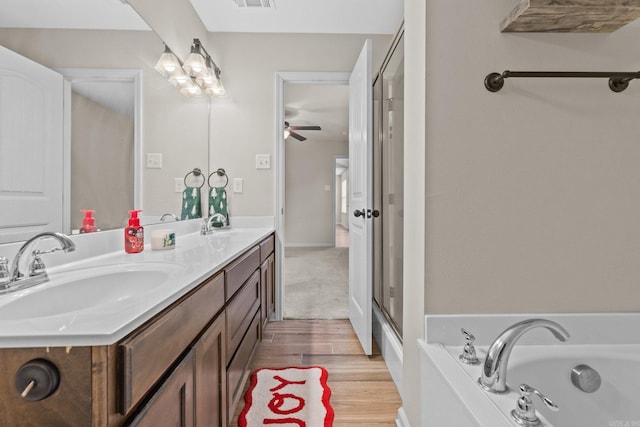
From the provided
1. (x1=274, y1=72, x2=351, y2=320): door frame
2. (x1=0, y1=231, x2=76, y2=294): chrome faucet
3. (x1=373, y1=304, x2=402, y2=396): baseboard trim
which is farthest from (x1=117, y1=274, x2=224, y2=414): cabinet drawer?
(x1=274, y1=72, x2=351, y2=320): door frame

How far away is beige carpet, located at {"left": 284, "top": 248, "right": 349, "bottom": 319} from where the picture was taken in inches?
105

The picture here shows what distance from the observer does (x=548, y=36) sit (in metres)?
1.06

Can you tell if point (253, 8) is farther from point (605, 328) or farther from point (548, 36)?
point (605, 328)

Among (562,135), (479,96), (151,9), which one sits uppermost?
(151,9)

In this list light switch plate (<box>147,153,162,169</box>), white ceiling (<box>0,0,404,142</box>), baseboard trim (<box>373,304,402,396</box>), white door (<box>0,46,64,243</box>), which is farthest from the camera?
light switch plate (<box>147,153,162,169</box>)

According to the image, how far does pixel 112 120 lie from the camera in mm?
1312

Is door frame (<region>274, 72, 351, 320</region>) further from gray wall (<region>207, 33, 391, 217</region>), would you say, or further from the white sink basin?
the white sink basin

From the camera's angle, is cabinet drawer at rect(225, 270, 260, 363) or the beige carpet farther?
the beige carpet

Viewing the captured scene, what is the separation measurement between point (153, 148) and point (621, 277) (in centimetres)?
216

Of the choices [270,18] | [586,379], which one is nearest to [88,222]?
[586,379]

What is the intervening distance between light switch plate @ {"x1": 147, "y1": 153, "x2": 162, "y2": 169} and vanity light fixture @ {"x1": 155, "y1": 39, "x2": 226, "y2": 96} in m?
0.49

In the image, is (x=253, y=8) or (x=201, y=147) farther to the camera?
(x=201, y=147)

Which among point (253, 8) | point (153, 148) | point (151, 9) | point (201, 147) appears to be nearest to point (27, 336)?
point (153, 148)

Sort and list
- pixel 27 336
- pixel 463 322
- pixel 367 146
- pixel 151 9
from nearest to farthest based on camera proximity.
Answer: pixel 27 336, pixel 463 322, pixel 151 9, pixel 367 146
